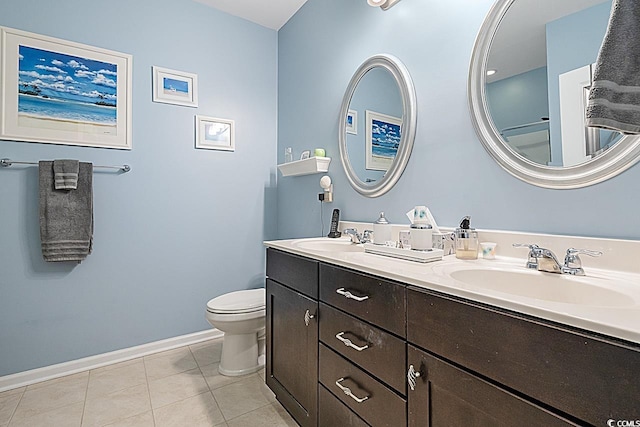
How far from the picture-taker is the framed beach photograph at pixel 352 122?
1955 mm

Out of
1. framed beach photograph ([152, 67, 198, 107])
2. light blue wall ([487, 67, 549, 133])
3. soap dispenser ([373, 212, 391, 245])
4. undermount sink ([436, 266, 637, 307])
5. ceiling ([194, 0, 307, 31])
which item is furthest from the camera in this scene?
ceiling ([194, 0, 307, 31])

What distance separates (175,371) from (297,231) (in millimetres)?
1280

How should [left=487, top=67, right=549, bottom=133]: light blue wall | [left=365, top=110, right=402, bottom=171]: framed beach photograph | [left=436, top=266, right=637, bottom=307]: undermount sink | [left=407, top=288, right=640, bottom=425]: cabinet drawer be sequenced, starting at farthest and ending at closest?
[left=365, top=110, right=402, bottom=171]: framed beach photograph, [left=487, top=67, right=549, bottom=133]: light blue wall, [left=436, top=266, right=637, bottom=307]: undermount sink, [left=407, top=288, right=640, bottom=425]: cabinet drawer

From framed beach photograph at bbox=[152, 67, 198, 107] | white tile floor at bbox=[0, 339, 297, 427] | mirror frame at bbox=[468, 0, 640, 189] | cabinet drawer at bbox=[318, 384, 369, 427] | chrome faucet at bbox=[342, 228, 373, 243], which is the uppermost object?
framed beach photograph at bbox=[152, 67, 198, 107]

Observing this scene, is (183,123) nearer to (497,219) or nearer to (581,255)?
(497,219)

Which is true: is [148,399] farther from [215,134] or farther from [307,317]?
[215,134]

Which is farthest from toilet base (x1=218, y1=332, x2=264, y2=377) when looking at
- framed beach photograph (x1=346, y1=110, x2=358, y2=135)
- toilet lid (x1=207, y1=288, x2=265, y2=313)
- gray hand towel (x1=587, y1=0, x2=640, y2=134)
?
gray hand towel (x1=587, y1=0, x2=640, y2=134)

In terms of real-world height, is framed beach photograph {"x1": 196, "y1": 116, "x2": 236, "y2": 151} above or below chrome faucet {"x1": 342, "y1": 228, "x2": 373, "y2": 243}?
above

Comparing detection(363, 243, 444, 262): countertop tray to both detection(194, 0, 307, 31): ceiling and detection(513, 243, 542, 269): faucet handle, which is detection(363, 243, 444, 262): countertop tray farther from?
detection(194, 0, 307, 31): ceiling

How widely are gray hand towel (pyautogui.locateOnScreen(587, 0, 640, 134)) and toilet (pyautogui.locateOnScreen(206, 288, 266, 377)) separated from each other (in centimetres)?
181

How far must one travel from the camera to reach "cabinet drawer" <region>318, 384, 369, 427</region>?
1.10m

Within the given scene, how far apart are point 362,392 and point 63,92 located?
97.1 inches

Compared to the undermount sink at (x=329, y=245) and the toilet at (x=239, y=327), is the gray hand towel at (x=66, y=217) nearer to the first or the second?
the toilet at (x=239, y=327)

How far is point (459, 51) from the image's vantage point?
136 cm
